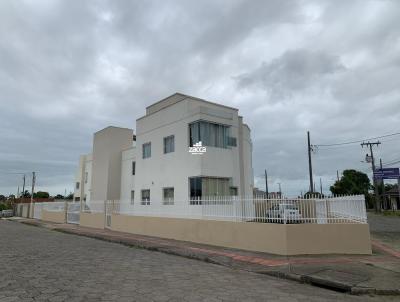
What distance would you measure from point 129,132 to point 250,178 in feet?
45.3

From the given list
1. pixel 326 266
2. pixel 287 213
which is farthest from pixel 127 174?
pixel 326 266

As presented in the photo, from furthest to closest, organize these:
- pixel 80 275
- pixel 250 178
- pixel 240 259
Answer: pixel 250 178
pixel 240 259
pixel 80 275

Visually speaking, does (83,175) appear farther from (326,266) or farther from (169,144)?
(326,266)

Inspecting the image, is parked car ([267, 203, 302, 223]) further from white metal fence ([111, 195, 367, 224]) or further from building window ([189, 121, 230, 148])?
building window ([189, 121, 230, 148])

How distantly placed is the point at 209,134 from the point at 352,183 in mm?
49180

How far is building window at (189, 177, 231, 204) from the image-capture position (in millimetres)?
18688

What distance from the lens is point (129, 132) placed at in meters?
32.2

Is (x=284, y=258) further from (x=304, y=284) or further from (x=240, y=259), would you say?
(x=304, y=284)

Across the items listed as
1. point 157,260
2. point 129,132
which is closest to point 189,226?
point 157,260

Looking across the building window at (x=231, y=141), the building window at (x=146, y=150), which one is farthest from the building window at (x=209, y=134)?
the building window at (x=146, y=150)

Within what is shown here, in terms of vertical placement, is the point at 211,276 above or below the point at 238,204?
below

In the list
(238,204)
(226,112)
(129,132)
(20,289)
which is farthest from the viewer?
(129,132)

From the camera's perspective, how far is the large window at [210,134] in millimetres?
19109

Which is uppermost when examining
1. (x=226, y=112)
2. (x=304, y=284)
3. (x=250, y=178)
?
(x=226, y=112)
